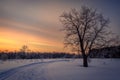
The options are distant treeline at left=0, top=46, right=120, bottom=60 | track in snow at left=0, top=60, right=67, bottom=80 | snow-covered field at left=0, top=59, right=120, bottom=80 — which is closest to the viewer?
track in snow at left=0, top=60, right=67, bottom=80

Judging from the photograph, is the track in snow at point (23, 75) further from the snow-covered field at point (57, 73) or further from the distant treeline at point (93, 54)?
the distant treeline at point (93, 54)

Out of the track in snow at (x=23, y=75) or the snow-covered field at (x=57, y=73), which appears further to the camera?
the snow-covered field at (x=57, y=73)

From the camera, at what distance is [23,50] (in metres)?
123

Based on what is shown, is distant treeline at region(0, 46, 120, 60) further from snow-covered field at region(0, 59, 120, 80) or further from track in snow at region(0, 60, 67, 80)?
track in snow at region(0, 60, 67, 80)

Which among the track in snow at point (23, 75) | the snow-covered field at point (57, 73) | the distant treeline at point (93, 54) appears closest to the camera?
the track in snow at point (23, 75)

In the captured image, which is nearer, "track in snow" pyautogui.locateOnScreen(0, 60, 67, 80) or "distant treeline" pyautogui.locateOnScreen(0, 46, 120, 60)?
"track in snow" pyautogui.locateOnScreen(0, 60, 67, 80)

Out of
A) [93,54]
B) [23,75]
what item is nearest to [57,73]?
[23,75]

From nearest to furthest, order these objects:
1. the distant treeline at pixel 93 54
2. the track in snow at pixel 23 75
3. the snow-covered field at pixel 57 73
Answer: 1. the track in snow at pixel 23 75
2. the snow-covered field at pixel 57 73
3. the distant treeline at pixel 93 54

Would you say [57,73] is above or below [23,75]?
below

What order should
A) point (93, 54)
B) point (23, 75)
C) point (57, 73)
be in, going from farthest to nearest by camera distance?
1. point (93, 54)
2. point (57, 73)
3. point (23, 75)

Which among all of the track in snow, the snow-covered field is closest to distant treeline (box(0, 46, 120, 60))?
the snow-covered field

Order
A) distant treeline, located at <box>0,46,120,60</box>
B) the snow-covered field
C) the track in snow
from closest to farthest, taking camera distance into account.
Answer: the track in snow, the snow-covered field, distant treeline, located at <box>0,46,120,60</box>

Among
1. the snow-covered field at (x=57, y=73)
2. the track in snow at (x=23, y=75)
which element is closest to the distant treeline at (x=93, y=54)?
→ the snow-covered field at (x=57, y=73)

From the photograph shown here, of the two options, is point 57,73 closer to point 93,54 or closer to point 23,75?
A: point 23,75
